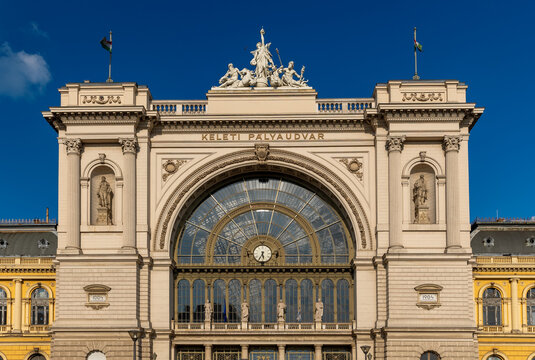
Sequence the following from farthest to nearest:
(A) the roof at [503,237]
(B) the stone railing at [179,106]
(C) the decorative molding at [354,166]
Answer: (A) the roof at [503,237] < (B) the stone railing at [179,106] < (C) the decorative molding at [354,166]

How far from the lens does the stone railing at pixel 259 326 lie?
63.9 meters

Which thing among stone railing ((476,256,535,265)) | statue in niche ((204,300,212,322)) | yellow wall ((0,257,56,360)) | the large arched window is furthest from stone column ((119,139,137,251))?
stone railing ((476,256,535,265))

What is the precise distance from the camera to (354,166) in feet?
212

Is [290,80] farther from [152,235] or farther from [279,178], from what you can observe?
[152,235]

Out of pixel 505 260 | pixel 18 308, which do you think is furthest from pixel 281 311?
pixel 18 308

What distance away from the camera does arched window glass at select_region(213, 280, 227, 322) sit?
213ft

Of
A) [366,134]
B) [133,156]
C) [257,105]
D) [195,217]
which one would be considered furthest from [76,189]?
[366,134]

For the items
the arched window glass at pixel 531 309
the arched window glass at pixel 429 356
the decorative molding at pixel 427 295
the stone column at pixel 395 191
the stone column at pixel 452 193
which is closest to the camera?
the arched window glass at pixel 429 356

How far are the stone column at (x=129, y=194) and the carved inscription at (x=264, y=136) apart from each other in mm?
5059

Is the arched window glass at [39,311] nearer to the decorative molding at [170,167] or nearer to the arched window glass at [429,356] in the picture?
the decorative molding at [170,167]

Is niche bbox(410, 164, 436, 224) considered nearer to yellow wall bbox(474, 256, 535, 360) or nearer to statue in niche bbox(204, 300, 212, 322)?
yellow wall bbox(474, 256, 535, 360)

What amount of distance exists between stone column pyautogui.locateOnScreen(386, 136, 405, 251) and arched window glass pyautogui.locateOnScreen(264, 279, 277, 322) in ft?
28.9

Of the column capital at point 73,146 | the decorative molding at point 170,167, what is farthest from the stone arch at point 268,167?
the column capital at point 73,146

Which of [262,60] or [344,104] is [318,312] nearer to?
[344,104]
